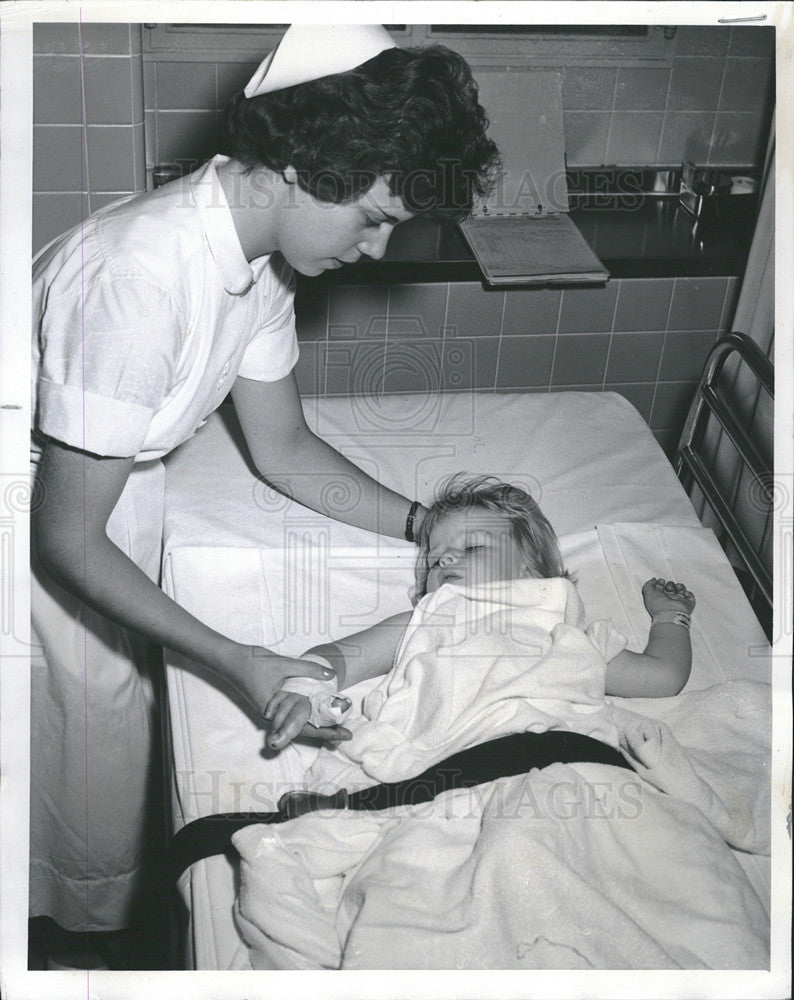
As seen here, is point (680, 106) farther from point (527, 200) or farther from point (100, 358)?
point (100, 358)

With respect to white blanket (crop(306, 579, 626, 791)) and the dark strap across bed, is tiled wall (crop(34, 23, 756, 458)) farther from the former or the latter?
the dark strap across bed

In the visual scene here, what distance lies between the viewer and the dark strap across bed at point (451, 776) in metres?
1.15

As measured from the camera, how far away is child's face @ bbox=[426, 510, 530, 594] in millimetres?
1444

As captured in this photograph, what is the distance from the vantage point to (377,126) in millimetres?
1090

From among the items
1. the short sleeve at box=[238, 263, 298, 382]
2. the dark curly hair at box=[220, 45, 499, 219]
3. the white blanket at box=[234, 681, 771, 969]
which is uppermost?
the dark curly hair at box=[220, 45, 499, 219]

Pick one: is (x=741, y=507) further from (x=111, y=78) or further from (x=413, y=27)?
(x=111, y=78)

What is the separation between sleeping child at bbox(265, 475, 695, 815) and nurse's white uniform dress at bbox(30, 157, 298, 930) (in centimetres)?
34

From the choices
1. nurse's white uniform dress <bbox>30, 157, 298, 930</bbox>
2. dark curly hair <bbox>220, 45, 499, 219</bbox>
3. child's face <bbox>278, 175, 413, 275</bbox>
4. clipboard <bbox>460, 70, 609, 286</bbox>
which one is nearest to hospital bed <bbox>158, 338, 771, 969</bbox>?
nurse's white uniform dress <bbox>30, 157, 298, 930</bbox>

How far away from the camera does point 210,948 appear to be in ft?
3.49

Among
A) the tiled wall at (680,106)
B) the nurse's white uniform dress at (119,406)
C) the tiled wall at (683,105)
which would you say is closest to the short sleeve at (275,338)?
the nurse's white uniform dress at (119,406)

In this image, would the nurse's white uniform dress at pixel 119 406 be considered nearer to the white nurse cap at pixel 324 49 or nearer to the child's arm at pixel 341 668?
the white nurse cap at pixel 324 49

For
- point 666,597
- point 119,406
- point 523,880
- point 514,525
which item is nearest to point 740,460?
point 666,597

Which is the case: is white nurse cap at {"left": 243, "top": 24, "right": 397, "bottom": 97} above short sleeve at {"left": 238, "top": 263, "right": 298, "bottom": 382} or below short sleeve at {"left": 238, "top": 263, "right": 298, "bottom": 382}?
above

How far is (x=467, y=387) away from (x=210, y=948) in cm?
158
